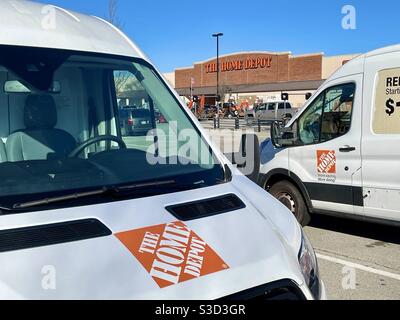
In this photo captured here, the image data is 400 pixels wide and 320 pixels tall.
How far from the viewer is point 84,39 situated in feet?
9.15

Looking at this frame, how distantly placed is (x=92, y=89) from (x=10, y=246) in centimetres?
180

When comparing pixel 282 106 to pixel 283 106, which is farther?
pixel 282 106

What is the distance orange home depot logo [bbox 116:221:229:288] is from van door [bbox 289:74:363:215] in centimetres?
405

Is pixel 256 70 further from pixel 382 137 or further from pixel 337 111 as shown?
pixel 382 137

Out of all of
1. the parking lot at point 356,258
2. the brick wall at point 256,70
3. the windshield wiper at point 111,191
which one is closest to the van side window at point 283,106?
the brick wall at point 256,70

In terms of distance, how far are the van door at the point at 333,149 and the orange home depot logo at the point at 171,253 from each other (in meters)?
4.05

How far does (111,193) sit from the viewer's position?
7.30 ft

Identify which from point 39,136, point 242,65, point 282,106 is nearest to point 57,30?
point 39,136

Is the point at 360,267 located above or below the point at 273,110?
below

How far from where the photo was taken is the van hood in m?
1.64

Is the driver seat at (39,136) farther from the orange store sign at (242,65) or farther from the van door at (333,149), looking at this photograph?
the orange store sign at (242,65)

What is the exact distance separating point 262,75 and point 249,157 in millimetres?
63650

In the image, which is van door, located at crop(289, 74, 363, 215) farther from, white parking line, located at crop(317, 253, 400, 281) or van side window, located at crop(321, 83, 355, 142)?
white parking line, located at crop(317, 253, 400, 281)
